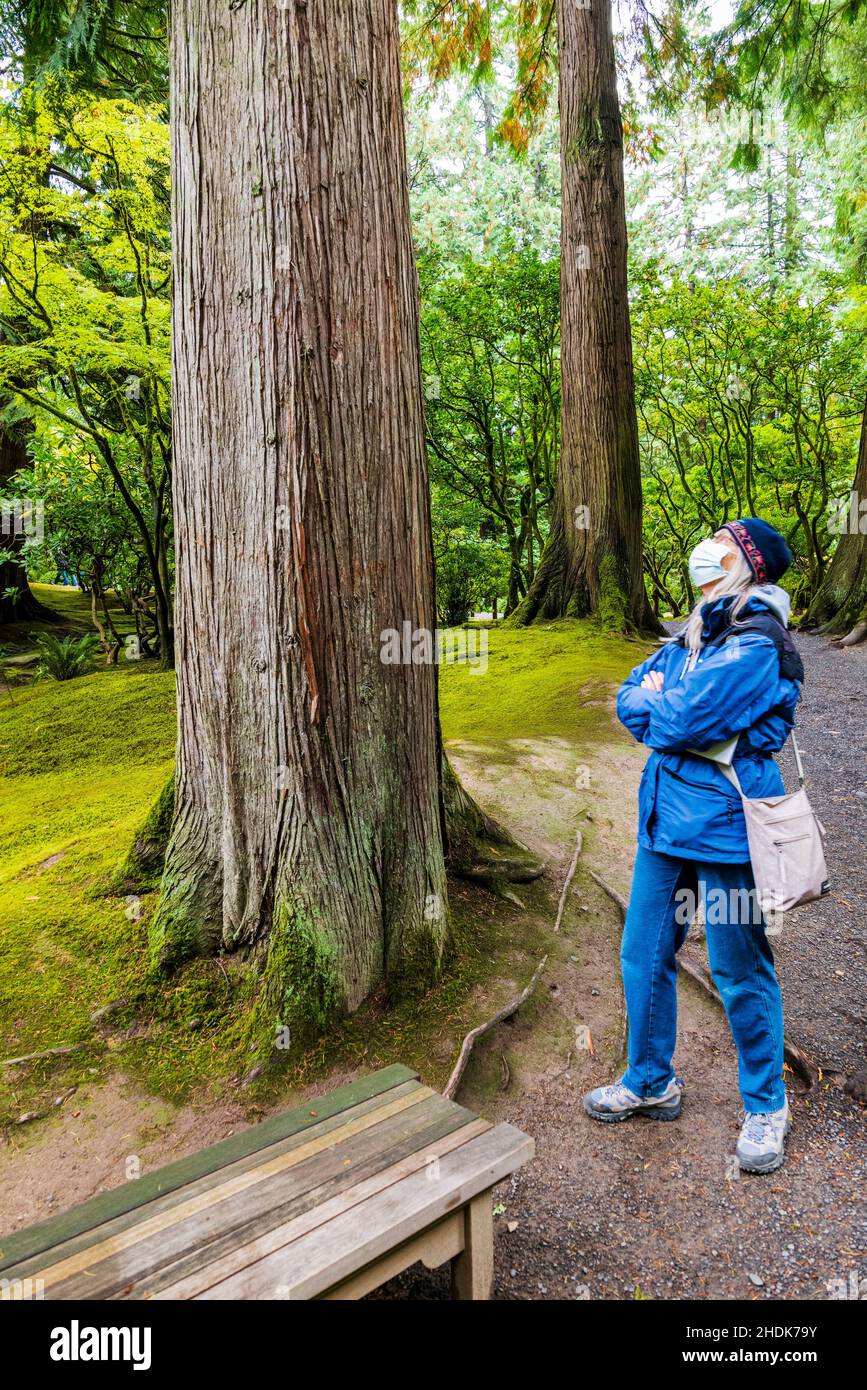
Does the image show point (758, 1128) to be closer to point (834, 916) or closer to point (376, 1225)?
point (376, 1225)

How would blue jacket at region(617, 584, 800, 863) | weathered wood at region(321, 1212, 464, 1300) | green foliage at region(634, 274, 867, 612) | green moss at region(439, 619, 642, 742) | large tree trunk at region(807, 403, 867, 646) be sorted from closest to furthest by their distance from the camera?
weathered wood at region(321, 1212, 464, 1300) < blue jacket at region(617, 584, 800, 863) < green moss at region(439, 619, 642, 742) < large tree trunk at region(807, 403, 867, 646) < green foliage at region(634, 274, 867, 612)

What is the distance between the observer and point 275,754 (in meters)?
2.80

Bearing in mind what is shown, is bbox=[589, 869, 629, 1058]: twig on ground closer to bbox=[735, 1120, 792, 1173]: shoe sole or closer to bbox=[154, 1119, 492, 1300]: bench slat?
bbox=[735, 1120, 792, 1173]: shoe sole

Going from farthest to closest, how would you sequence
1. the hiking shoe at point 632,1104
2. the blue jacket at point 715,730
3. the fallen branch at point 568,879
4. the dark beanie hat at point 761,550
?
the fallen branch at point 568,879 → the hiking shoe at point 632,1104 → the dark beanie hat at point 761,550 → the blue jacket at point 715,730

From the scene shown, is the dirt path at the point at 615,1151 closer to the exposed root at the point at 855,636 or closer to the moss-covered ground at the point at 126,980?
the moss-covered ground at the point at 126,980

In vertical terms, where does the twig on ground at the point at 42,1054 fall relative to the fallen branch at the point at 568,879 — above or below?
below

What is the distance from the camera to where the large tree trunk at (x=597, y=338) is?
8.59 metres

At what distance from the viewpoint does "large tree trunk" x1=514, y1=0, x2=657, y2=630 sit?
338 inches

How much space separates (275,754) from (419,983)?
3.51 ft


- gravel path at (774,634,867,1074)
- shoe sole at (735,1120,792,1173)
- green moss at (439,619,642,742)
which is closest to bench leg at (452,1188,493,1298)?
shoe sole at (735,1120,792,1173)

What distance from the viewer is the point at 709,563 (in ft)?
7.95

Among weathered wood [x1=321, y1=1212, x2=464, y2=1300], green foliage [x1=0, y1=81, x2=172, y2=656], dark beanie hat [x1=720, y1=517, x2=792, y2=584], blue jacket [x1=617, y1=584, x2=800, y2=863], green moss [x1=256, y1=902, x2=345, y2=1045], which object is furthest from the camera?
green foliage [x1=0, y1=81, x2=172, y2=656]

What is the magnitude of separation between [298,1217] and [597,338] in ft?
29.5

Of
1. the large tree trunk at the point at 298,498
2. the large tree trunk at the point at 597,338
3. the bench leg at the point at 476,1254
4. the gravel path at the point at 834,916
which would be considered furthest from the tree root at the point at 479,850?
the large tree trunk at the point at 597,338
